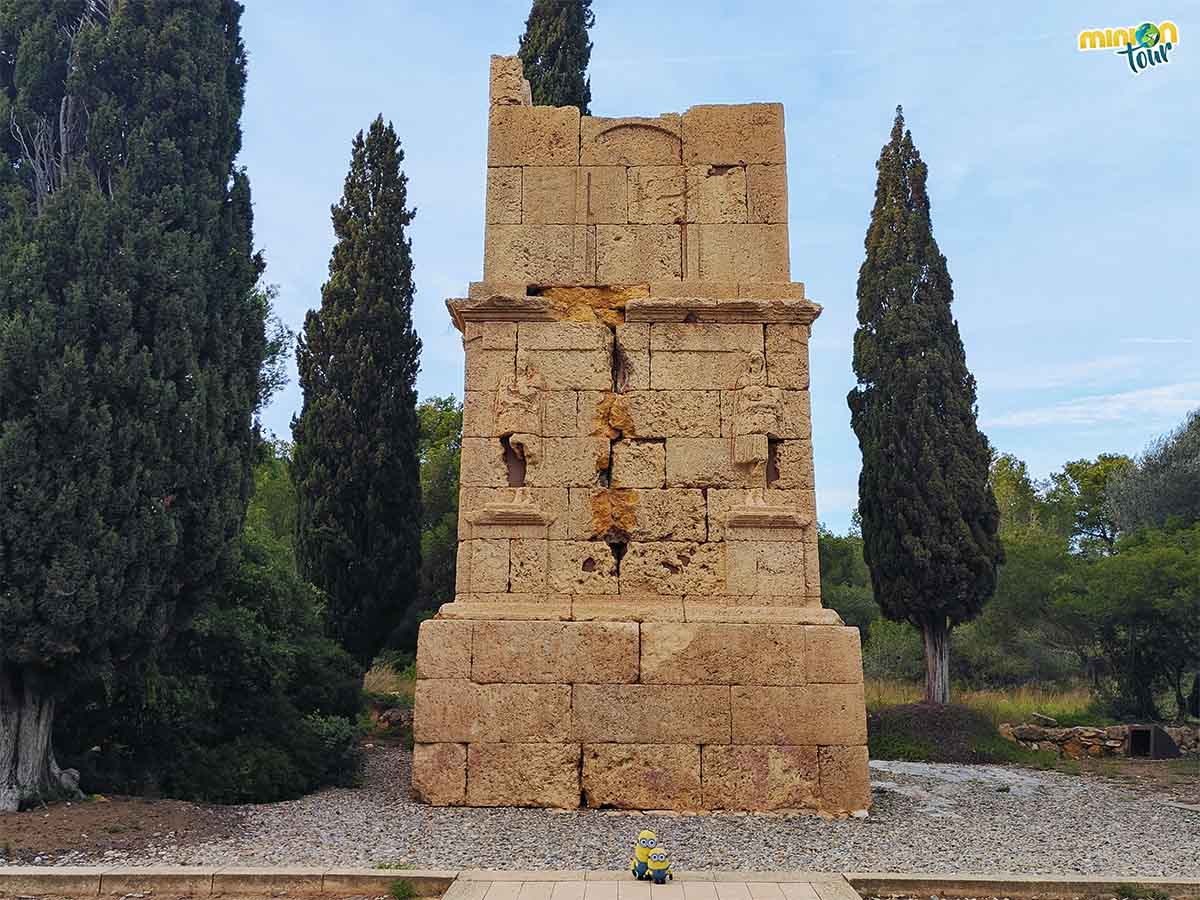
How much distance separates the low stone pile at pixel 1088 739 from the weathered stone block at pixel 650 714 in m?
8.06

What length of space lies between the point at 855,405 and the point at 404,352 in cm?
701

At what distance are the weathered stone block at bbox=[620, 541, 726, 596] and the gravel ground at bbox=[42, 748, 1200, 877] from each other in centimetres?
173

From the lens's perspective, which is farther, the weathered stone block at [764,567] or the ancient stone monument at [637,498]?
the weathered stone block at [764,567]

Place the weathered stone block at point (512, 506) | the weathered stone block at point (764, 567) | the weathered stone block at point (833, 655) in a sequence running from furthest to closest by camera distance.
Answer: the weathered stone block at point (512, 506), the weathered stone block at point (764, 567), the weathered stone block at point (833, 655)

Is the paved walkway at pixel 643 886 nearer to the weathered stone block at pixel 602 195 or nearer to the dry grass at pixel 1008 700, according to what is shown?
the weathered stone block at pixel 602 195

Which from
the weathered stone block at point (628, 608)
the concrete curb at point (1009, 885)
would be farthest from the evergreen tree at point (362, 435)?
the concrete curb at point (1009, 885)

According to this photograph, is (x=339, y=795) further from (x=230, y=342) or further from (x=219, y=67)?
(x=219, y=67)

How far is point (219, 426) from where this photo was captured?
26.8 ft

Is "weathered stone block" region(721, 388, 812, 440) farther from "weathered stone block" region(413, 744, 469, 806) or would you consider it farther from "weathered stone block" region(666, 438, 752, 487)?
"weathered stone block" region(413, 744, 469, 806)

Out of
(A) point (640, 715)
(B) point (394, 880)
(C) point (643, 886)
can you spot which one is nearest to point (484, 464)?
(A) point (640, 715)

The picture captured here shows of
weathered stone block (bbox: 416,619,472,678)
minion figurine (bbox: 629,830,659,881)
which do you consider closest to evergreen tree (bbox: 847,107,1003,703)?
weathered stone block (bbox: 416,619,472,678)

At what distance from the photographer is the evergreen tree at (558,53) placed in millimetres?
15490

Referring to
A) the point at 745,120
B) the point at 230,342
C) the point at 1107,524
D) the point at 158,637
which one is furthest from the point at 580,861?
the point at 1107,524

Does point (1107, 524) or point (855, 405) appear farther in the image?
point (1107, 524)
